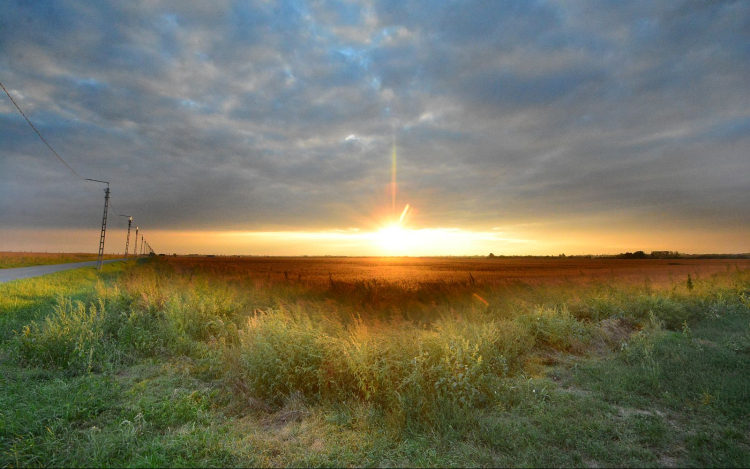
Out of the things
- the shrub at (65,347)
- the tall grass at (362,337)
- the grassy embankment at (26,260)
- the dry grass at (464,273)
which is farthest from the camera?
the grassy embankment at (26,260)

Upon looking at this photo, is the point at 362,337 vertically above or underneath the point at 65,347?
above

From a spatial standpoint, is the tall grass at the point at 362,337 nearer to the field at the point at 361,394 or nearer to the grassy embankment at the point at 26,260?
the field at the point at 361,394

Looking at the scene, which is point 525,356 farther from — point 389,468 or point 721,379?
point 389,468

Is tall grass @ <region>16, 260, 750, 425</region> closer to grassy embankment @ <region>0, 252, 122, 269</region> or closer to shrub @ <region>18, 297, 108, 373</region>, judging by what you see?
shrub @ <region>18, 297, 108, 373</region>

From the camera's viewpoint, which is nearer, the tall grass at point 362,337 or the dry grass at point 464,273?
the tall grass at point 362,337

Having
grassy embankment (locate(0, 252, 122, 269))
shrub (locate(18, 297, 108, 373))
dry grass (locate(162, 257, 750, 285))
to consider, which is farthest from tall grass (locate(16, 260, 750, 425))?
grassy embankment (locate(0, 252, 122, 269))

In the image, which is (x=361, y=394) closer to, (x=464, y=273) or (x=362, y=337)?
(x=362, y=337)

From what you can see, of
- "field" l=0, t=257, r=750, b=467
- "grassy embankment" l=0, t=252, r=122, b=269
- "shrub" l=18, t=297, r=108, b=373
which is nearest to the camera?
"field" l=0, t=257, r=750, b=467

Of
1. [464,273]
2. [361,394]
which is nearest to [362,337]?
[361,394]

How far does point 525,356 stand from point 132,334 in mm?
10453

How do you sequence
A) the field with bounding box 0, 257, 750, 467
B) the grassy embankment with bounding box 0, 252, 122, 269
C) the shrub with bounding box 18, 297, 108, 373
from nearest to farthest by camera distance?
the field with bounding box 0, 257, 750, 467, the shrub with bounding box 18, 297, 108, 373, the grassy embankment with bounding box 0, 252, 122, 269

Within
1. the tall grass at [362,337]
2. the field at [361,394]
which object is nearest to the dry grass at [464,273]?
the tall grass at [362,337]

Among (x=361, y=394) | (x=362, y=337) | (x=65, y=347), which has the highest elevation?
(x=362, y=337)

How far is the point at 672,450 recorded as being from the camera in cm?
530
